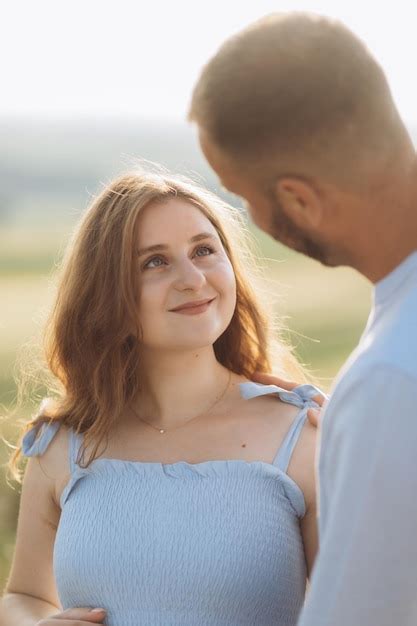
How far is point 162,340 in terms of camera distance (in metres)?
2.53

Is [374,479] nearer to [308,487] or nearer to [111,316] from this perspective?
[308,487]

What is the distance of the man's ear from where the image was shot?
4.53 feet

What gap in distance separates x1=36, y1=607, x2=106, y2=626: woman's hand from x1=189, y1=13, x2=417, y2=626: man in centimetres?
104

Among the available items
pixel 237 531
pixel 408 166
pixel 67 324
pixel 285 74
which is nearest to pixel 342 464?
pixel 408 166

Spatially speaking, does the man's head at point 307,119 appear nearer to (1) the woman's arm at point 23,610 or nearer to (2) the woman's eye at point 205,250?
(2) the woman's eye at point 205,250

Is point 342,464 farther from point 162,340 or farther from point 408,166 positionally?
point 162,340

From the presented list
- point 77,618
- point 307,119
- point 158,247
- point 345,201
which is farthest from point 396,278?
point 77,618

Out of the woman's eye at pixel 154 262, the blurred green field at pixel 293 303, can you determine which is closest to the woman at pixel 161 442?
the woman's eye at pixel 154 262

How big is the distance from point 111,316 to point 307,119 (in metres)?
1.35

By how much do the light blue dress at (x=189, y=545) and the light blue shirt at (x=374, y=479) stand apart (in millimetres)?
918

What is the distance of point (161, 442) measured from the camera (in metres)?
2.58

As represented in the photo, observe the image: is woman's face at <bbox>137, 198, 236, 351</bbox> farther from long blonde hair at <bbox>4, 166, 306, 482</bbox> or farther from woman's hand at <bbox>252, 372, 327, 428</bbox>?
woman's hand at <bbox>252, 372, 327, 428</bbox>

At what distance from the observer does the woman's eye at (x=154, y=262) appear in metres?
2.56

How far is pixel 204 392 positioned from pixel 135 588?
21.0 inches
